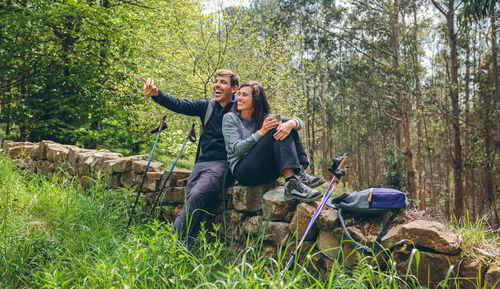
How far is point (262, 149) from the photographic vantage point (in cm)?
249

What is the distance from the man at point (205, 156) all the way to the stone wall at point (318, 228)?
21cm

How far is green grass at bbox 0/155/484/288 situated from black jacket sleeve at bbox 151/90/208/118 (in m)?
0.95

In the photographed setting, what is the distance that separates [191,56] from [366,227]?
7.49 meters

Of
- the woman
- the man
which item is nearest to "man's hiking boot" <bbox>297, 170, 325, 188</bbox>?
the woman

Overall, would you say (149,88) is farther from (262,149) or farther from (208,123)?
(262,149)

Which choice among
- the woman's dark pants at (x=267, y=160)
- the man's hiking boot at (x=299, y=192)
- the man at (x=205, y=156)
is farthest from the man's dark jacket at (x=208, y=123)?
the man's hiking boot at (x=299, y=192)

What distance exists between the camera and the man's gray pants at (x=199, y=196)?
99.4 inches

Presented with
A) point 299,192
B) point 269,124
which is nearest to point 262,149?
point 269,124

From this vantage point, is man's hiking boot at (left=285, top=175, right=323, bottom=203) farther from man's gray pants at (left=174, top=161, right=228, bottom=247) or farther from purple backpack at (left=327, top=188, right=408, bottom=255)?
man's gray pants at (left=174, top=161, right=228, bottom=247)

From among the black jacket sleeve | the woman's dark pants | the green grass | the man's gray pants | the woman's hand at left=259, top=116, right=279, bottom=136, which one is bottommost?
→ the green grass

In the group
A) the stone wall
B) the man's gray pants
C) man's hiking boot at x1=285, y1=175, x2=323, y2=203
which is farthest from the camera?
the man's gray pants

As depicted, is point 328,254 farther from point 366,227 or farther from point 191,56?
point 191,56

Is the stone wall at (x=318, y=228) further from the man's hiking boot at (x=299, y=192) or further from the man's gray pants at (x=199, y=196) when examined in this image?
the man's gray pants at (x=199, y=196)

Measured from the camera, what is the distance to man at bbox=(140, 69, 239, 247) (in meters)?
2.57
